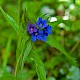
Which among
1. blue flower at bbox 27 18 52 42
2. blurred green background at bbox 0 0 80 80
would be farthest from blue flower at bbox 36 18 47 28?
blurred green background at bbox 0 0 80 80

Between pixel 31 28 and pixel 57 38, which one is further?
pixel 57 38

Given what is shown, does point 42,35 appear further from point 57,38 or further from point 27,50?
point 57,38

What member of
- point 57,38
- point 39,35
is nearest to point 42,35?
point 39,35

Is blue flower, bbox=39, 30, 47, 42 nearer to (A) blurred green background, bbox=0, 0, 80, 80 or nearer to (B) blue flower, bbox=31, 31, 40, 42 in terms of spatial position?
(B) blue flower, bbox=31, 31, 40, 42

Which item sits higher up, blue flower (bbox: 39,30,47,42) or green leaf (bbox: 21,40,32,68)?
blue flower (bbox: 39,30,47,42)

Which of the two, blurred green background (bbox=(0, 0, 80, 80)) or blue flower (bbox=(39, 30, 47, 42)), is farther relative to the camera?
blurred green background (bbox=(0, 0, 80, 80))

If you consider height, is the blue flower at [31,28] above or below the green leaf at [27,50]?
above

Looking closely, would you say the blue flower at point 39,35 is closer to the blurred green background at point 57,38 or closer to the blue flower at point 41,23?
the blue flower at point 41,23

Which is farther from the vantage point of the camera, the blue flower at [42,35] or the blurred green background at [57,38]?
the blurred green background at [57,38]

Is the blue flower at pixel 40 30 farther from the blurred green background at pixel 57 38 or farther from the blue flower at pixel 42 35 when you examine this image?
the blurred green background at pixel 57 38

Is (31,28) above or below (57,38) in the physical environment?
above

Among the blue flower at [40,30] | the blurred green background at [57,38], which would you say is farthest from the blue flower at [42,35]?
the blurred green background at [57,38]

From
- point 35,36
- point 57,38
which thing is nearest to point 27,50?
point 35,36
